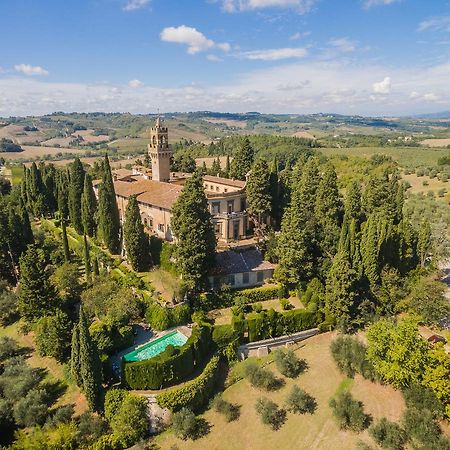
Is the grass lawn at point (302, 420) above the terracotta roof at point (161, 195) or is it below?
below

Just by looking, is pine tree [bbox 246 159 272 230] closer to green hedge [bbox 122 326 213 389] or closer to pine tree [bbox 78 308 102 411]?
green hedge [bbox 122 326 213 389]

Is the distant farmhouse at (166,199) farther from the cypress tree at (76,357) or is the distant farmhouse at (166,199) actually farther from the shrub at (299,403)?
the shrub at (299,403)

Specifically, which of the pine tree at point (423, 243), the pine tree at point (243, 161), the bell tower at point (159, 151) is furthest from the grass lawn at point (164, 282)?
the pine tree at point (423, 243)

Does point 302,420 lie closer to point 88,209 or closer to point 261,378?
point 261,378

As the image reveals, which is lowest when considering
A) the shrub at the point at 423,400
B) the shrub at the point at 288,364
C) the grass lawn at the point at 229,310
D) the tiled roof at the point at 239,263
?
the shrub at the point at 288,364

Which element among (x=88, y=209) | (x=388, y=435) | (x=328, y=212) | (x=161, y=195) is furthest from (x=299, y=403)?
(x=88, y=209)

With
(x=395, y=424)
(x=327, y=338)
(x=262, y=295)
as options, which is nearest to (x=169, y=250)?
(x=262, y=295)
